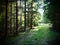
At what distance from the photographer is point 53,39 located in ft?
5.77

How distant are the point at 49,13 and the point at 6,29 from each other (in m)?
0.55

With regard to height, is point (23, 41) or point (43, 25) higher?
point (43, 25)

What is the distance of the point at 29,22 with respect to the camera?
1819 mm

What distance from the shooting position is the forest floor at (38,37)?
1760 mm

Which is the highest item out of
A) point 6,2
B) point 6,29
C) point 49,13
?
point 6,2

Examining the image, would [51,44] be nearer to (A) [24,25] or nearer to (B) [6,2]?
(A) [24,25]

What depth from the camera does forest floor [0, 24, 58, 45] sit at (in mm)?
1760

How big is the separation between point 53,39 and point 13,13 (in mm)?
571

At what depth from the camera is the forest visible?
69.4 inches

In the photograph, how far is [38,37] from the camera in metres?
1.76

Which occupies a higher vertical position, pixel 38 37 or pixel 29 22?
pixel 29 22

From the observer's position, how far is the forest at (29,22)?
69.4 inches

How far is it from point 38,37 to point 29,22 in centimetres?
21

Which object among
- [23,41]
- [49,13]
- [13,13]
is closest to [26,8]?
[13,13]
